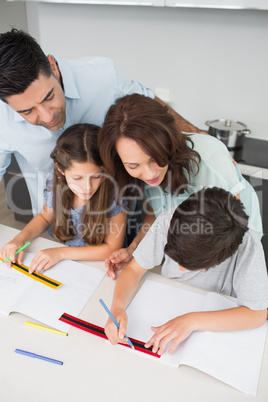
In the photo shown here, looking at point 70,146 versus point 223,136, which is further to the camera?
point 223,136

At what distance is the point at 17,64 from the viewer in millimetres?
972

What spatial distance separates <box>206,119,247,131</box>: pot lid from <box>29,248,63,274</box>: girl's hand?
48.7 inches

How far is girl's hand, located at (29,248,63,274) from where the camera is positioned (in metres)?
1.12

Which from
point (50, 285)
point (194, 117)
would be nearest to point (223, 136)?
point (194, 117)

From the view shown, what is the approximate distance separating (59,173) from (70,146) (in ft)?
0.57

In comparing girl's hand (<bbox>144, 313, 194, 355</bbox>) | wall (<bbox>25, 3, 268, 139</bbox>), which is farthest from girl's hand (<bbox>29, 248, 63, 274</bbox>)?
wall (<bbox>25, 3, 268, 139</bbox>)

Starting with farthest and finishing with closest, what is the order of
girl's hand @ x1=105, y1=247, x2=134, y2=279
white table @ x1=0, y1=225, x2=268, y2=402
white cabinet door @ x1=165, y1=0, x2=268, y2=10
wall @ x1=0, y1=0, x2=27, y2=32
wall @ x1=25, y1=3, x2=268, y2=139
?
1. wall @ x1=0, y1=0, x2=27, y2=32
2. wall @ x1=25, y1=3, x2=268, y2=139
3. white cabinet door @ x1=165, y1=0, x2=268, y2=10
4. girl's hand @ x1=105, y1=247, x2=134, y2=279
5. white table @ x1=0, y1=225, x2=268, y2=402

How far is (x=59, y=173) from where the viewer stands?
1312 millimetres

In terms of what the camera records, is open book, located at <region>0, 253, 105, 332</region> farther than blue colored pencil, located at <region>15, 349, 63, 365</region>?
Yes

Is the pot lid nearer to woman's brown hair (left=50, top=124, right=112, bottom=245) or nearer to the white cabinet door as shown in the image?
the white cabinet door

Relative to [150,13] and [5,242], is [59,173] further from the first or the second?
[150,13]

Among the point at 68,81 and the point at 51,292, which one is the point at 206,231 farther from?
the point at 68,81

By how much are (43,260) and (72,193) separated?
0.33 metres

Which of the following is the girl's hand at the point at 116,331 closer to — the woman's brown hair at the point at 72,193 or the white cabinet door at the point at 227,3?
the woman's brown hair at the point at 72,193
